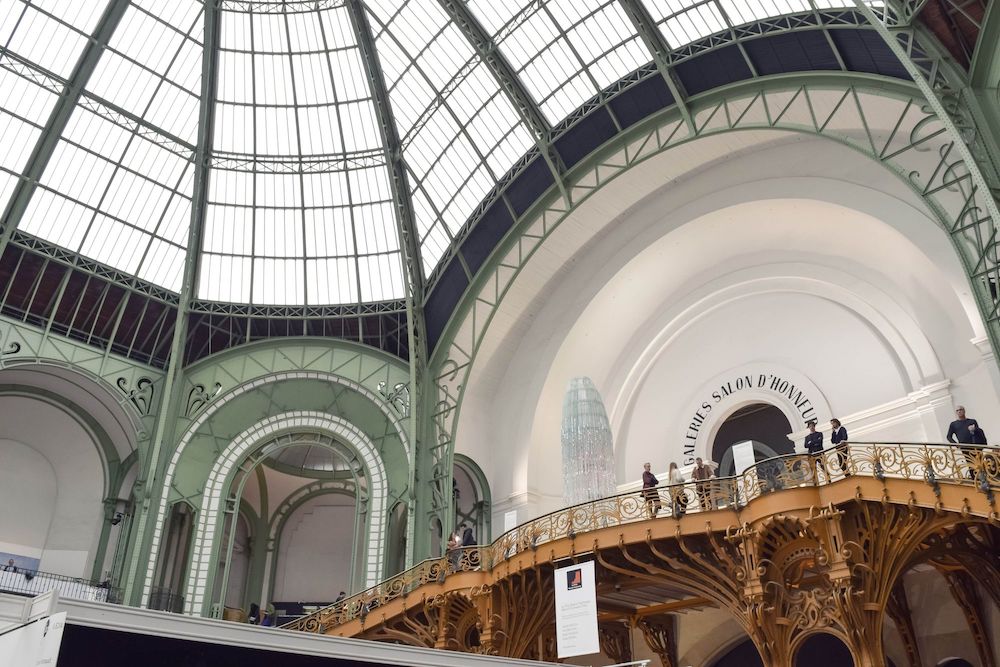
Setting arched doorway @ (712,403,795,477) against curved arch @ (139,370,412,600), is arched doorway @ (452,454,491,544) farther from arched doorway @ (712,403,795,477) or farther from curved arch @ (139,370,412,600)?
arched doorway @ (712,403,795,477)

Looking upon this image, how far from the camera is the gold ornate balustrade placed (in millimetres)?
16812

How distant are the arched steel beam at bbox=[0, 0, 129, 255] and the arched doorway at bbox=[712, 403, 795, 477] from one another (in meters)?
25.0

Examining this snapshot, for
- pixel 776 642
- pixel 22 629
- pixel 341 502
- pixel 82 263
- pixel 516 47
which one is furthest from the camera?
pixel 341 502

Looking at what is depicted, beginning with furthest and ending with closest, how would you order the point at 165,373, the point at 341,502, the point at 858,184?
the point at 341,502 → the point at 165,373 → the point at 858,184

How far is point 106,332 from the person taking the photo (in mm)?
32219

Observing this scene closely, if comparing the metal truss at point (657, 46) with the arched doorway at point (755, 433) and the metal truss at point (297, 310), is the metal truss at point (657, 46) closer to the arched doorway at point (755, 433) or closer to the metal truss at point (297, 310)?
the arched doorway at point (755, 433)

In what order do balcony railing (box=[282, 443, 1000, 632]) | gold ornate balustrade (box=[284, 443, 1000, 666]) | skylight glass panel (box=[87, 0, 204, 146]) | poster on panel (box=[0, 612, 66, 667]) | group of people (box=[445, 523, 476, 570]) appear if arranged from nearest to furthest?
poster on panel (box=[0, 612, 66, 667]) < balcony railing (box=[282, 443, 1000, 632]) < gold ornate balustrade (box=[284, 443, 1000, 666]) < group of people (box=[445, 523, 476, 570]) < skylight glass panel (box=[87, 0, 204, 146])

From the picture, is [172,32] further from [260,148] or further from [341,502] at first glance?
[341,502]

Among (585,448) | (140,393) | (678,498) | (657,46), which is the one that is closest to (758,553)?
(678,498)

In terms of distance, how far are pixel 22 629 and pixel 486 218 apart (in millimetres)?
24838

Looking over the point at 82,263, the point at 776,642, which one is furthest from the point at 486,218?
the point at 776,642

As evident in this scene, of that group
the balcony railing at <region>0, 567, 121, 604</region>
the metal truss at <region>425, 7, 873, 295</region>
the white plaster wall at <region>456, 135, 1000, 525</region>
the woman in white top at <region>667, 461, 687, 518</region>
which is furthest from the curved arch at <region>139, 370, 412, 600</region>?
the woman in white top at <region>667, 461, 687, 518</region>

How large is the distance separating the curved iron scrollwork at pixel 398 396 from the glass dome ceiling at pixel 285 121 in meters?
3.72

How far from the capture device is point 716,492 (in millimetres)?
19750
